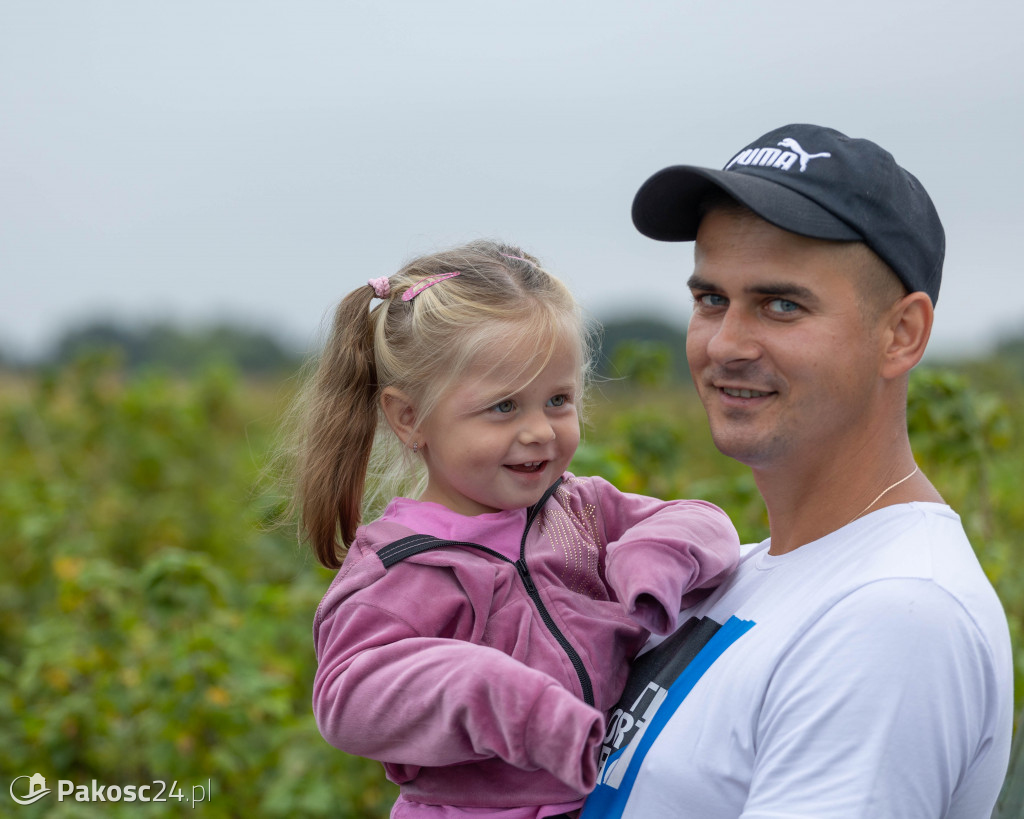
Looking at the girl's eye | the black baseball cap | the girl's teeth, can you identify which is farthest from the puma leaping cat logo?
the girl's teeth

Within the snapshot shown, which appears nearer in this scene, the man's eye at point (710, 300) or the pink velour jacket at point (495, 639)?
the pink velour jacket at point (495, 639)

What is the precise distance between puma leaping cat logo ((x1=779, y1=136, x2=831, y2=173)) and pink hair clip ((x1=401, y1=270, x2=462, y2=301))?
0.67m

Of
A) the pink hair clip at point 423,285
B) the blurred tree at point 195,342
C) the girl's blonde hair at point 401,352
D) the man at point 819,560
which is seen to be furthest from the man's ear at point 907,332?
the blurred tree at point 195,342

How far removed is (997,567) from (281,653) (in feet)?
10.1

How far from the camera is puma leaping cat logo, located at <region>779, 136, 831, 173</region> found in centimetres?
171

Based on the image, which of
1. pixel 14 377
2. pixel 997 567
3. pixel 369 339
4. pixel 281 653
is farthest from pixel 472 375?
pixel 14 377

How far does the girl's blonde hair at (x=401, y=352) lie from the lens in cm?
191

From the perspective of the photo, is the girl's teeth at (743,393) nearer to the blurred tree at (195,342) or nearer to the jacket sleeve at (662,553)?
the jacket sleeve at (662,553)

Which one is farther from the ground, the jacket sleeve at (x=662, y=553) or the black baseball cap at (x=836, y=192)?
the black baseball cap at (x=836, y=192)

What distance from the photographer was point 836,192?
1650mm

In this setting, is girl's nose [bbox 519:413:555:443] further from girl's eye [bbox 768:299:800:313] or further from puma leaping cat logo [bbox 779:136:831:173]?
puma leaping cat logo [bbox 779:136:831:173]

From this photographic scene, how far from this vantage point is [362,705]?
162cm

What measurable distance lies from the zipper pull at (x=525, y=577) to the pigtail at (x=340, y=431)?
470 millimetres

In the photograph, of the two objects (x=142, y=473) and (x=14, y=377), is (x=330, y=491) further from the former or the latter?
(x=14, y=377)
